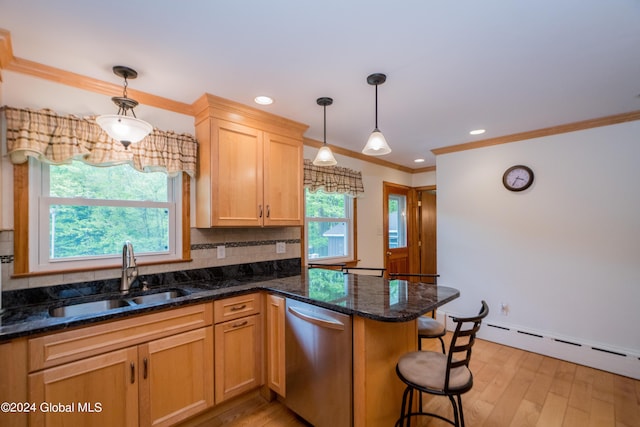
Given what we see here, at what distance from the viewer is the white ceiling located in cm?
137

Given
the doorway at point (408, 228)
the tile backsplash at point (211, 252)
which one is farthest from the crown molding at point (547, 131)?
the tile backsplash at point (211, 252)

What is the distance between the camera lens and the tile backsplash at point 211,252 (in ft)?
5.66

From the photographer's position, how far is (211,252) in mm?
2576

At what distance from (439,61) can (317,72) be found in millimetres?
777

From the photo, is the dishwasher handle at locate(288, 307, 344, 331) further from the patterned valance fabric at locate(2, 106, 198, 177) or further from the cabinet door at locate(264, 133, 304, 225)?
the patterned valance fabric at locate(2, 106, 198, 177)

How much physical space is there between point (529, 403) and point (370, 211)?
266 centimetres

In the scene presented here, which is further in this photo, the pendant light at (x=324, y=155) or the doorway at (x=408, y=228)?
the doorway at (x=408, y=228)

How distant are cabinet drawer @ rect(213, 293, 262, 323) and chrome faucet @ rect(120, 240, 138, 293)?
0.64 meters

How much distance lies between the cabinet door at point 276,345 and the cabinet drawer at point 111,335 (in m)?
0.44

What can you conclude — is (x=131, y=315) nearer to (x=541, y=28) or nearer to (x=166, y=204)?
(x=166, y=204)

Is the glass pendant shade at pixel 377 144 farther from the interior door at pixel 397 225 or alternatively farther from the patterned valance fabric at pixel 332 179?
the interior door at pixel 397 225

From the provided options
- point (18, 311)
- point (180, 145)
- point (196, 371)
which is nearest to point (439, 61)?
point (180, 145)

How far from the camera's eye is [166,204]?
238 cm

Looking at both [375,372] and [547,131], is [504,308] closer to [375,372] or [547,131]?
[547,131]
